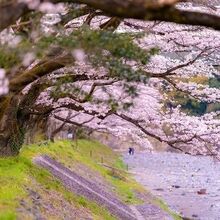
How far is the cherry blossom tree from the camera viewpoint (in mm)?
8359

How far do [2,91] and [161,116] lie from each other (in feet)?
35.1

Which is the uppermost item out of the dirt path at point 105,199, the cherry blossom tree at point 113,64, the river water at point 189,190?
the cherry blossom tree at point 113,64

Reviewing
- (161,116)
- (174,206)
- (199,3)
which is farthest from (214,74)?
(174,206)

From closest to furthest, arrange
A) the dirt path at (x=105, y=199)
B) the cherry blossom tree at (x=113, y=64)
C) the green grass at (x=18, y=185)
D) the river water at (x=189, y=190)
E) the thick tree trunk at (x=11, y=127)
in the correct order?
the cherry blossom tree at (x=113, y=64)
the green grass at (x=18, y=185)
the thick tree trunk at (x=11, y=127)
the dirt path at (x=105, y=199)
the river water at (x=189, y=190)

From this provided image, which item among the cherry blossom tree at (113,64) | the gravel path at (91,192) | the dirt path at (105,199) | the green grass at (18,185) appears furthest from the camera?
the dirt path at (105,199)

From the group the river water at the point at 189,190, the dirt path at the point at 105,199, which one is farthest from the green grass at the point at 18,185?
the river water at the point at 189,190

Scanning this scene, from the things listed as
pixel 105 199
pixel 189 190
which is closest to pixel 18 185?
pixel 105 199

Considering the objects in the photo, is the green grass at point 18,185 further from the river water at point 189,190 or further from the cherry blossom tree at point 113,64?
the river water at point 189,190

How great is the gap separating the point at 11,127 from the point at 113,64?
10068mm

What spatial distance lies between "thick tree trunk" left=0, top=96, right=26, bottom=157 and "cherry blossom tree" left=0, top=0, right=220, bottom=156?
0.03 metres

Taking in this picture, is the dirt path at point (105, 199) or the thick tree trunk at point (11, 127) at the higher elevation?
the thick tree trunk at point (11, 127)

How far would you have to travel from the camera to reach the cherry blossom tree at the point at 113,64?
27.4 ft

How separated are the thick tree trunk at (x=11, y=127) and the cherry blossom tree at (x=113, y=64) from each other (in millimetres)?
32

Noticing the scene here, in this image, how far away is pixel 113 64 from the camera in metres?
8.73
